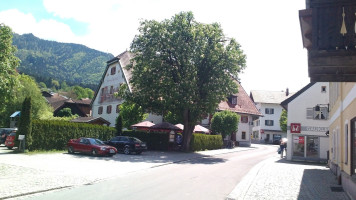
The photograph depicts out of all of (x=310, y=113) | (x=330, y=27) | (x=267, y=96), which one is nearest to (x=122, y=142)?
(x=310, y=113)

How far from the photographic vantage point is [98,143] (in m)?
25.0

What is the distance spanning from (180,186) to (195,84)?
18639 mm

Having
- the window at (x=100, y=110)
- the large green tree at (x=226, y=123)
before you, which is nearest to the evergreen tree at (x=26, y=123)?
the large green tree at (x=226, y=123)

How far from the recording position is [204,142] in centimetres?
3747

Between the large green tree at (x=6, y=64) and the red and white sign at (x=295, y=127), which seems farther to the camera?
the red and white sign at (x=295, y=127)

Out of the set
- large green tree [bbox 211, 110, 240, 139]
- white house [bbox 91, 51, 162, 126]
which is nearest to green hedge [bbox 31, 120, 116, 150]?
white house [bbox 91, 51, 162, 126]

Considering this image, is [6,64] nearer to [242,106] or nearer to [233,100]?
[233,100]

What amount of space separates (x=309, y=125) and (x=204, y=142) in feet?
41.0

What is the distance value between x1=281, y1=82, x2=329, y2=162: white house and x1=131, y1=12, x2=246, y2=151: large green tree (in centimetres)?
623

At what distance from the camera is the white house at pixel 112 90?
46000mm

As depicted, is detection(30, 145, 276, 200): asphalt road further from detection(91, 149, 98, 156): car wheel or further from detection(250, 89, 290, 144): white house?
detection(250, 89, 290, 144): white house

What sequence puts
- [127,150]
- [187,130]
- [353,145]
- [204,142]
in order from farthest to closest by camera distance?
[204,142], [187,130], [127,150], [353,145]

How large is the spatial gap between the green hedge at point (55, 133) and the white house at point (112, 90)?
51.4 ft

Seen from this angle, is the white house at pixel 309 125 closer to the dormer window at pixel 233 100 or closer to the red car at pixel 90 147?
the red car at pixel 90 147
